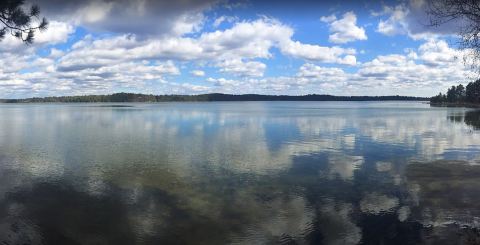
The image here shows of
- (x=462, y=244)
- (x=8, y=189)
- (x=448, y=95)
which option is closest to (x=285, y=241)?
(x=462, y=244)

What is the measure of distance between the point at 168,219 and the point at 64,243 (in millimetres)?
3396

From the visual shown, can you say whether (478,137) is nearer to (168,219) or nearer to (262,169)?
(262,169)

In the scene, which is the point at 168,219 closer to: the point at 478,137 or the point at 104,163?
the point at 104,163

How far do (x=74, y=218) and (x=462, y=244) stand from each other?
12.3 metres

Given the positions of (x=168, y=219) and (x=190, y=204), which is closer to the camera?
(x=168, y=219)

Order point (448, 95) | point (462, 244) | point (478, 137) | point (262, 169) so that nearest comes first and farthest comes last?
point (462, 244) < point (262, 169) < point (478, 137) < point (448, 95)

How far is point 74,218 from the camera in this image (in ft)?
47.0

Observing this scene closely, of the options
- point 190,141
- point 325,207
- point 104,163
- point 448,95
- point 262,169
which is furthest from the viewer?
point 448,95

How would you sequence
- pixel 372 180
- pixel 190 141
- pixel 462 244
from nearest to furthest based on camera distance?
pixel 462 244 < pixel 372 180 < pixel 190 141

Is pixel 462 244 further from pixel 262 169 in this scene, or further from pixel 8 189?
pixel 8 189

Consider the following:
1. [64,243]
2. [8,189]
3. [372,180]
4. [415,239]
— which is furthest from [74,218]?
[372,180]

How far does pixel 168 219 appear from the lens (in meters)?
14.3

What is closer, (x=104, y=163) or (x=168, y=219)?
(x=168, y=219)

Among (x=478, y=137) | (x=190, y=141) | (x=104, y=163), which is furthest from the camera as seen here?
(x=478, y=137)
